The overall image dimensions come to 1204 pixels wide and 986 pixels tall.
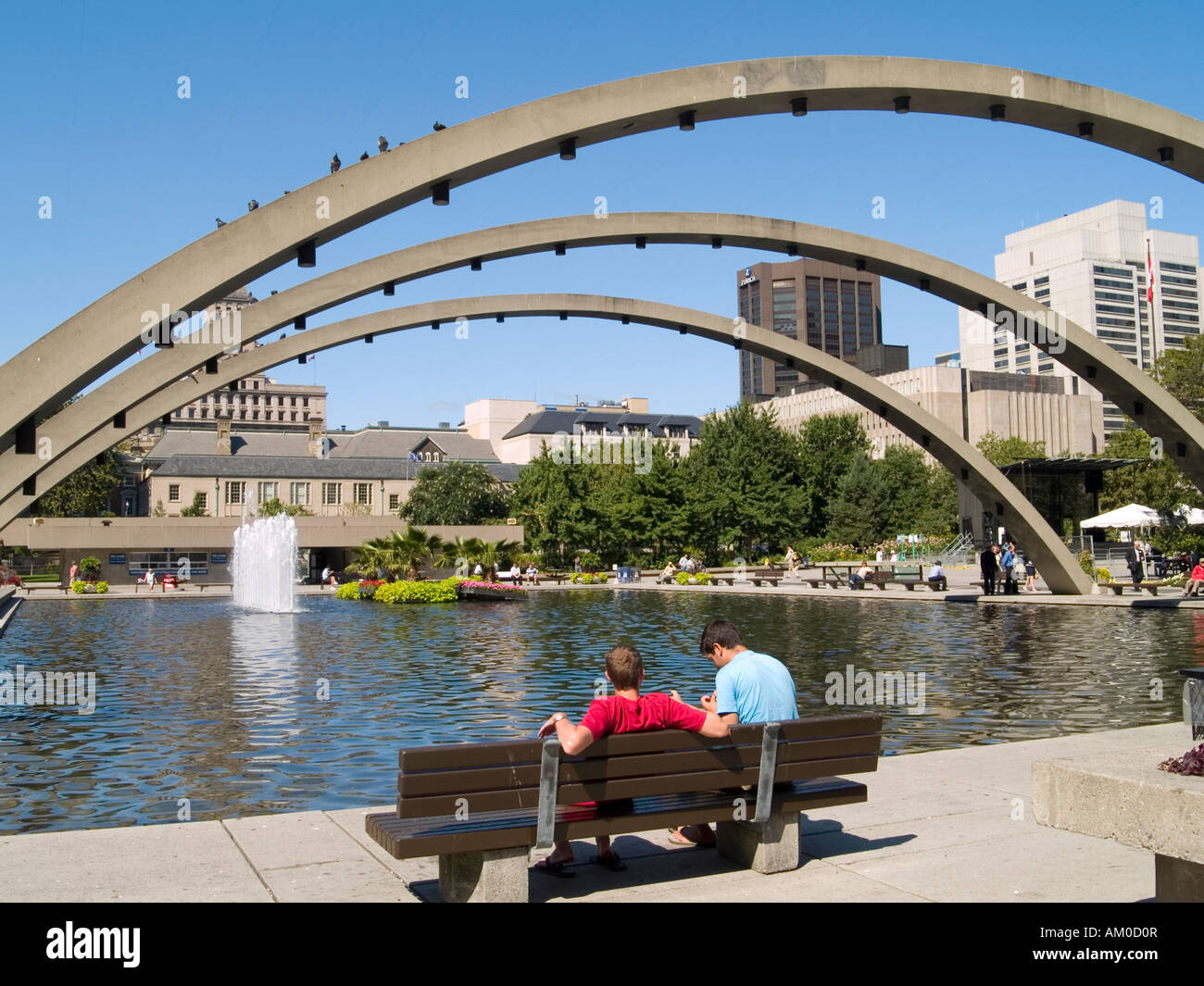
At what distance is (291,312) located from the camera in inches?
767

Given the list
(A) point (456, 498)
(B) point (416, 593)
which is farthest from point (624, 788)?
(A) point (456, 498)

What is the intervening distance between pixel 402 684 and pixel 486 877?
1090 centimetres

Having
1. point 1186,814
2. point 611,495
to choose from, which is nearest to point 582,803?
point 1186,814

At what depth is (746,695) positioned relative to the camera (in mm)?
6738

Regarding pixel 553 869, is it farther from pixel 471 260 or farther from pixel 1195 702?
pixel 471 260

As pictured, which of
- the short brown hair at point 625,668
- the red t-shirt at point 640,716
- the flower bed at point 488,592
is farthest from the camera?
the flower bed at point 488,592

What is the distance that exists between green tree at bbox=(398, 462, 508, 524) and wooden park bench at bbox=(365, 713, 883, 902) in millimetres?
81666

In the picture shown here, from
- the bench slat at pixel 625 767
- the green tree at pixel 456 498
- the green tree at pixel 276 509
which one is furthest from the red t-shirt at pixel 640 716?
the green tree at pixel 276 509

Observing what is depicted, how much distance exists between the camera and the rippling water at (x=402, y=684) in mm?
9625

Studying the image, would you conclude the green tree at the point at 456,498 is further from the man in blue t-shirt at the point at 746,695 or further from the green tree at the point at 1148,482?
the man in blue t-shirt at the point at 746,695

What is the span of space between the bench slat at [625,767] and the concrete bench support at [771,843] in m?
0.34

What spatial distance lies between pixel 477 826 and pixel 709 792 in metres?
1.46

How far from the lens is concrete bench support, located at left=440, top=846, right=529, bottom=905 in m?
5.40

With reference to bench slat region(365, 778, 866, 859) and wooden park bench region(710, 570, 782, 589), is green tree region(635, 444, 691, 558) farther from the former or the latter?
bench slat region(365, 778, 866, 859)
